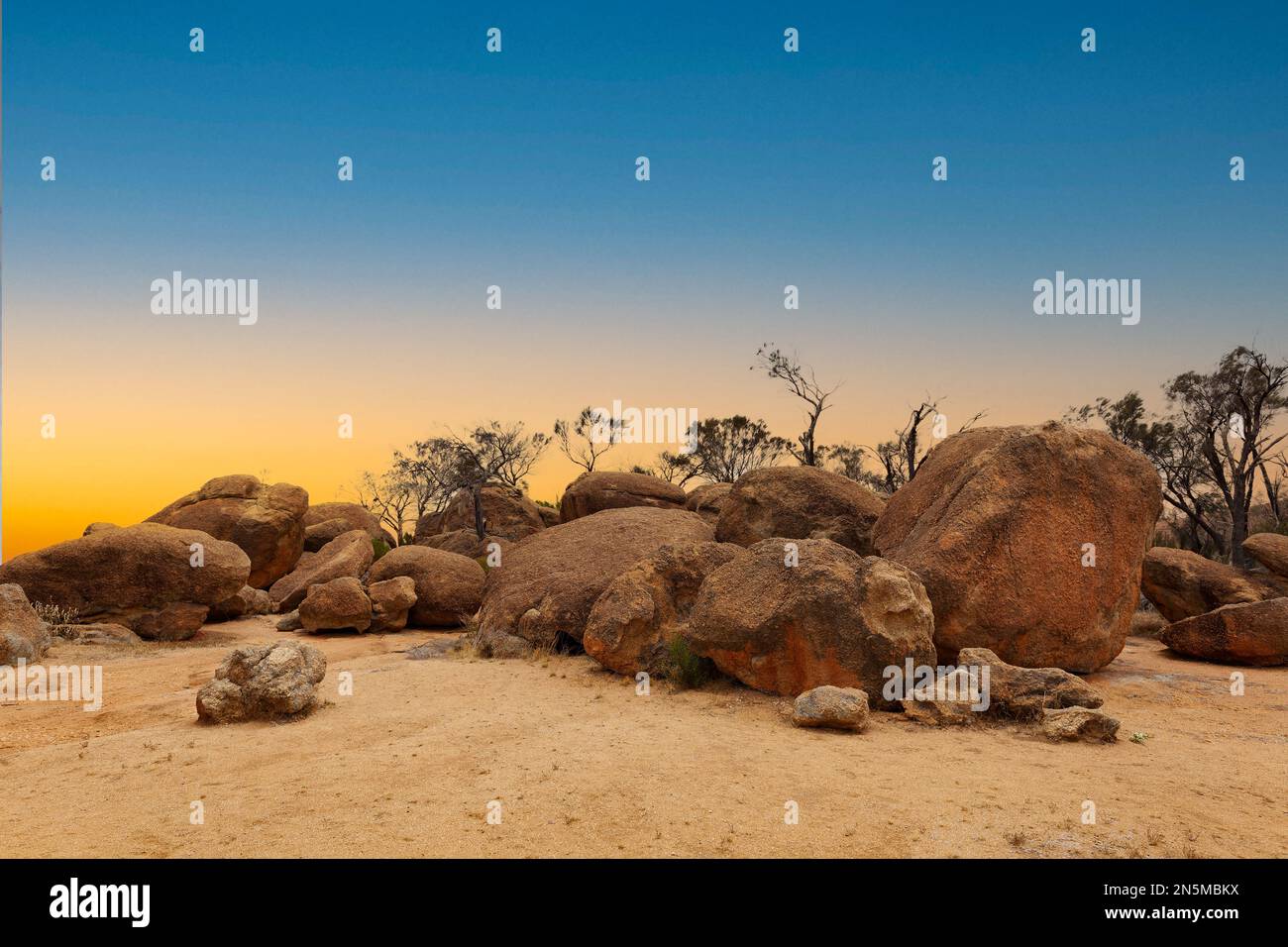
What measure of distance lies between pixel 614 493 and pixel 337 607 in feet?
33.5

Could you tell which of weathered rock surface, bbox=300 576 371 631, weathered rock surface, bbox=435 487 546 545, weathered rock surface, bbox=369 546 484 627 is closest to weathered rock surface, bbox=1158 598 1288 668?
weathered rock surface, bbox=369 546 484 627

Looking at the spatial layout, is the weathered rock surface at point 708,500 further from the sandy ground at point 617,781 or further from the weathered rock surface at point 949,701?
the weathered rock surface at point 949,701

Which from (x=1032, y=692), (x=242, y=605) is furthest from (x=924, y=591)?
(x=242, y=605)

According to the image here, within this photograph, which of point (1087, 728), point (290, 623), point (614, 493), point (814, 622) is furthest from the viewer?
point (614, 493)

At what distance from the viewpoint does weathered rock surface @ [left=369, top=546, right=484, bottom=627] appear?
56.2 ft

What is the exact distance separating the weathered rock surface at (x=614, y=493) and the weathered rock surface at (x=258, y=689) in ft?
51.4

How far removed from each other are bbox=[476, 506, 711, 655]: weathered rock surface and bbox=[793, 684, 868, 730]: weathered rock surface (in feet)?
15.5

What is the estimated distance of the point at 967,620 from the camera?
32.8 feet

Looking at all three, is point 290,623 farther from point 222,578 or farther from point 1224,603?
point 1224,603

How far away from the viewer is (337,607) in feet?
52.2

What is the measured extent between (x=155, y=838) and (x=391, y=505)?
37.8 metres

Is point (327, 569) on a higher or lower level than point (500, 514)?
lower

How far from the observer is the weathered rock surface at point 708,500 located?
19797 millimetres

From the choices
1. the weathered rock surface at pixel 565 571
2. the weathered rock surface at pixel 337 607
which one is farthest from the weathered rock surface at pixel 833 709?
the weathered rock surface at pixel 337 607
